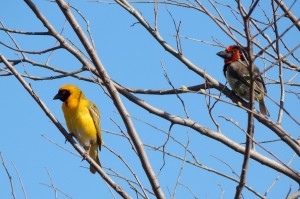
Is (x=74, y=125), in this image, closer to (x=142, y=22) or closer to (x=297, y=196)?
(x=142, y=22)

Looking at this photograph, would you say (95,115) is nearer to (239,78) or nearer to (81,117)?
(81,117)

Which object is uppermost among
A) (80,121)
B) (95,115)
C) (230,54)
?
(230,54)

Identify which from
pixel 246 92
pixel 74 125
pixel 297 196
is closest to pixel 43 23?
pixel 297 196

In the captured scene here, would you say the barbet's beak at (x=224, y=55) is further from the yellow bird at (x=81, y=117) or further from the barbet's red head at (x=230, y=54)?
the yellow bird at (x=81, y=117)

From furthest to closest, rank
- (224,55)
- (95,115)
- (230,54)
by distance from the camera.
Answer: (224,55)
(230,54)
(95,115)

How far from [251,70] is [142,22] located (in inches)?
66.8

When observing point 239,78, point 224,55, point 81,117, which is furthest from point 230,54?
point 81,117

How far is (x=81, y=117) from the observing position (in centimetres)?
534

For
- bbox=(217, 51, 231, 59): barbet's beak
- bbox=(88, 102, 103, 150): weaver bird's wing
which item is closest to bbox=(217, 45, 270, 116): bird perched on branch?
bbox=(217, 51, 231, 59): barbet's beak

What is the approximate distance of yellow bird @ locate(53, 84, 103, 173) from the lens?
534cm

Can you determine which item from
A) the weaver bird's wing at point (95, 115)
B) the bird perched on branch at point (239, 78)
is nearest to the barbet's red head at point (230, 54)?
the bird perched on branch at point (239, 78)

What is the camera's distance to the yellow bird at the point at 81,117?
5.34m

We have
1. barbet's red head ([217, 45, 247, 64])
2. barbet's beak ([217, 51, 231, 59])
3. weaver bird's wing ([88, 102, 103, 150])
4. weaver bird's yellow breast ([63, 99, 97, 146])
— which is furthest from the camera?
barbet's beak ([217, 51, 231, 59])

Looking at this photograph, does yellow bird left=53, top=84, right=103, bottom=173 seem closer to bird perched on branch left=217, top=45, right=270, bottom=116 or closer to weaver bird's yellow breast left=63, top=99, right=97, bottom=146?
weaver bird's yellow breast left=63, top=99, right=97, bottom=146
